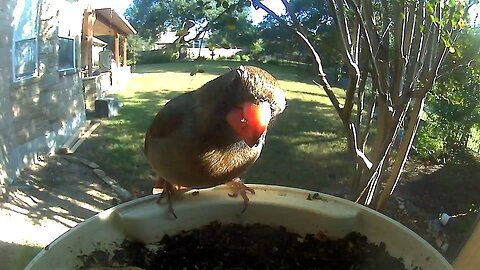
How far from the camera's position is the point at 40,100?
1.82 metres

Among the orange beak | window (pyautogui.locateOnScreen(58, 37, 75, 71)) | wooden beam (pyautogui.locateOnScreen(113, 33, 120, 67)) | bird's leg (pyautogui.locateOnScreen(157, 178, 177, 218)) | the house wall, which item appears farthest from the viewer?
window (pyautogui.locateOnScreen(58, 37, 75, 71))

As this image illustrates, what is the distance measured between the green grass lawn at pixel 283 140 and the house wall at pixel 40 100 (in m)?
0.32

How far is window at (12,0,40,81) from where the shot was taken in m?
1.60

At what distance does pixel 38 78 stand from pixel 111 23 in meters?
0.65

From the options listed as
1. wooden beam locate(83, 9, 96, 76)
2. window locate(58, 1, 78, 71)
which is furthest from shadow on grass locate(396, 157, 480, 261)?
window locate(58, 1, 78, 71)

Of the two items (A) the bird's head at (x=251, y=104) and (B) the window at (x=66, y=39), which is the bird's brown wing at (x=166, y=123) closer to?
(A) the bird's head at (x=251, y=104)

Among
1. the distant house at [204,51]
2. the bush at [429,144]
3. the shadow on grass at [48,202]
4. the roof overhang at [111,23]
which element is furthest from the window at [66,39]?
the bush at [429,144]

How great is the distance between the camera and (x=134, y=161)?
144 centimetres

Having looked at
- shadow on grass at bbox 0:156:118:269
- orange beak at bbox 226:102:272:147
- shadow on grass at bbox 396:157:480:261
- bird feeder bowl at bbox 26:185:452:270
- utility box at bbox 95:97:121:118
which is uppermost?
orange beak at bbox 226:102:272:147

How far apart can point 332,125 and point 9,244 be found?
2.86 ft

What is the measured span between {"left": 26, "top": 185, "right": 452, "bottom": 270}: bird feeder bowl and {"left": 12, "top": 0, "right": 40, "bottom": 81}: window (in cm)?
129

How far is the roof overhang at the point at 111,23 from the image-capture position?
1212 mm

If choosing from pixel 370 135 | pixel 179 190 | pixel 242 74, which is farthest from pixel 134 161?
pixel 242 74

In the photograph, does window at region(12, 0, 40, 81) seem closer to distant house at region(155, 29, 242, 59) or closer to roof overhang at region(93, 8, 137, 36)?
roof overhang at region(93, 8, 137, 36)
